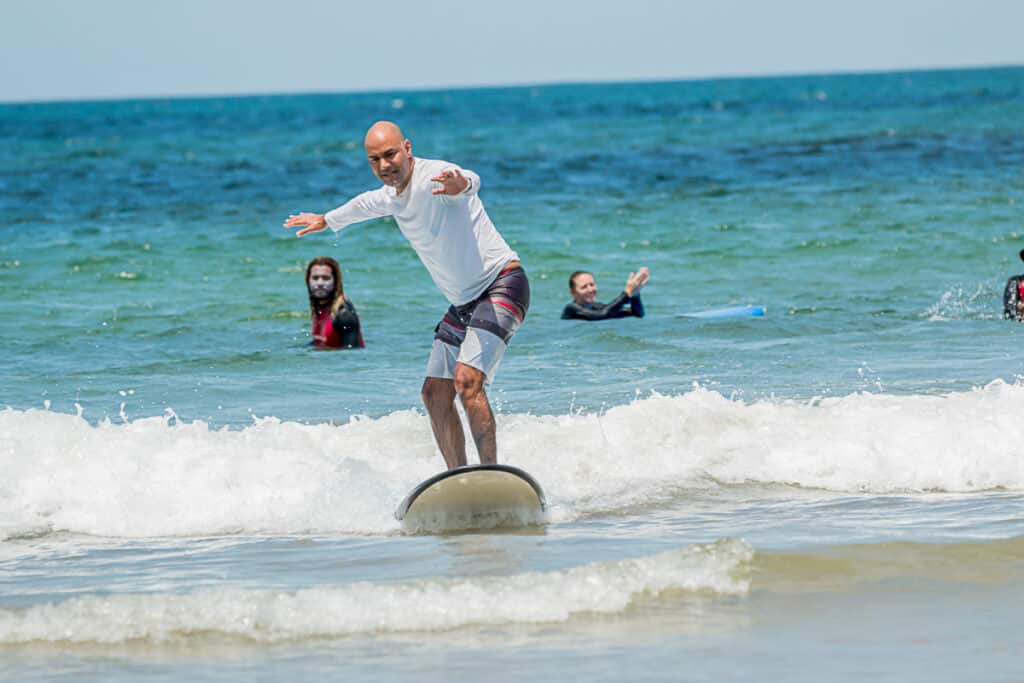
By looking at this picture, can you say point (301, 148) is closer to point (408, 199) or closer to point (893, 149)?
point (893, 149)

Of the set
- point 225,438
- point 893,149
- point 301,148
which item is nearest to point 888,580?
point 225,438

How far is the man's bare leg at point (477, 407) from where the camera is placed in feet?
25.4

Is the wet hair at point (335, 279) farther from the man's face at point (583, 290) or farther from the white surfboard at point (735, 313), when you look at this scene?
the white surfboard at point (735, 313)

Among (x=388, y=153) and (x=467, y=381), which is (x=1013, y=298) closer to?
(x=467, y=381)

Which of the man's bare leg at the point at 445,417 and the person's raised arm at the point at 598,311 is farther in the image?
the person's raised arm at the point at 598,311

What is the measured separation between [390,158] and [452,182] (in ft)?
1.24

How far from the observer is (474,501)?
7.95m

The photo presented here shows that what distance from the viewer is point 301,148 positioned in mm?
61781

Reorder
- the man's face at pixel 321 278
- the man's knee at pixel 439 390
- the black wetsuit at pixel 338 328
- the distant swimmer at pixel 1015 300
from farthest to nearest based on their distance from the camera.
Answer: the distant swimmer at pixel 1015 300 < the black wetsuit at pixel 338 328 < the man's face at pixel 321 278 < the man's knee at pixel 439 390

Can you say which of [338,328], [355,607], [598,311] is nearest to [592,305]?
[598,311]

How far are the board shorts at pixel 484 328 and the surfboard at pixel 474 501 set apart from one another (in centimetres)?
55

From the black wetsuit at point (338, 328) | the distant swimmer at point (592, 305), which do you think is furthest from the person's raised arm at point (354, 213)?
the distant swimmer at point (592, 305)

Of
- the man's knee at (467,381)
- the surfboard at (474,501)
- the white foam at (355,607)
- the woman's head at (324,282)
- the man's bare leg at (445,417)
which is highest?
the woman's head at (324,282)

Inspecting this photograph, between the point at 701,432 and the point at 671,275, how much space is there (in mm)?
11886
